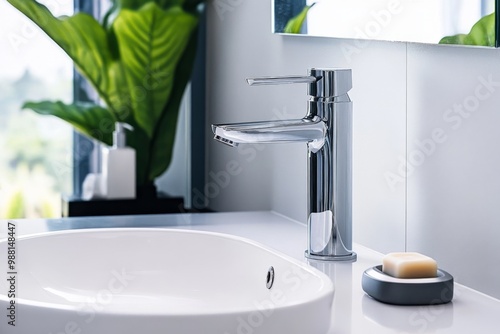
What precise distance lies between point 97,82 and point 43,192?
47cm

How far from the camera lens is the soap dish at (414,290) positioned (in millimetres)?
878

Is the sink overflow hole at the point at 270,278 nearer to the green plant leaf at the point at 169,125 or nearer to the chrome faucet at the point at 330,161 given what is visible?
the chrome faucet at the point at 330,161

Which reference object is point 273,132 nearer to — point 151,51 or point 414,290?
point 414,290

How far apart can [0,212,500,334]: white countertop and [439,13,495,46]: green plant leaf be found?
0.28m

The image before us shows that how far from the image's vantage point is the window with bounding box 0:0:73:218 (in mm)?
2125

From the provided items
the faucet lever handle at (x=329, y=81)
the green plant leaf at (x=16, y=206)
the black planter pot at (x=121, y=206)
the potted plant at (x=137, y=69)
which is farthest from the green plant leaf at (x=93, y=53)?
the faucet lever handle at (x=329, y=81)

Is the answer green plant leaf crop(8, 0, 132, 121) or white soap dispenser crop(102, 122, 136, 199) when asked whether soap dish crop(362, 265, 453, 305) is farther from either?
green plant leaf crop(8, 0, 132, 121)

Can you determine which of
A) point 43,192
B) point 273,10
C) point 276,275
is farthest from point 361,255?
point 43,192

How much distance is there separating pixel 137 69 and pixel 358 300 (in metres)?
1.13

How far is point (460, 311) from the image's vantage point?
868 millimetres

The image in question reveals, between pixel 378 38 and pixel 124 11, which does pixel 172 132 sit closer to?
pixel 124 11

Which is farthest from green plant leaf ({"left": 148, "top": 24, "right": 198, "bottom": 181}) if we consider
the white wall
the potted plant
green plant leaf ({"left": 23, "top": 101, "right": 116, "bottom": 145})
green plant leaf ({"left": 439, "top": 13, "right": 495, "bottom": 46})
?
green plant leaf ({"left": 439, "top": 13, "right": 495, "bottom": 46})

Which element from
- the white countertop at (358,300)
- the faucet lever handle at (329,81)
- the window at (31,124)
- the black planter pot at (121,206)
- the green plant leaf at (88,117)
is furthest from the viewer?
the window at (31,124)

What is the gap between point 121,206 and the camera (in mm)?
1812
